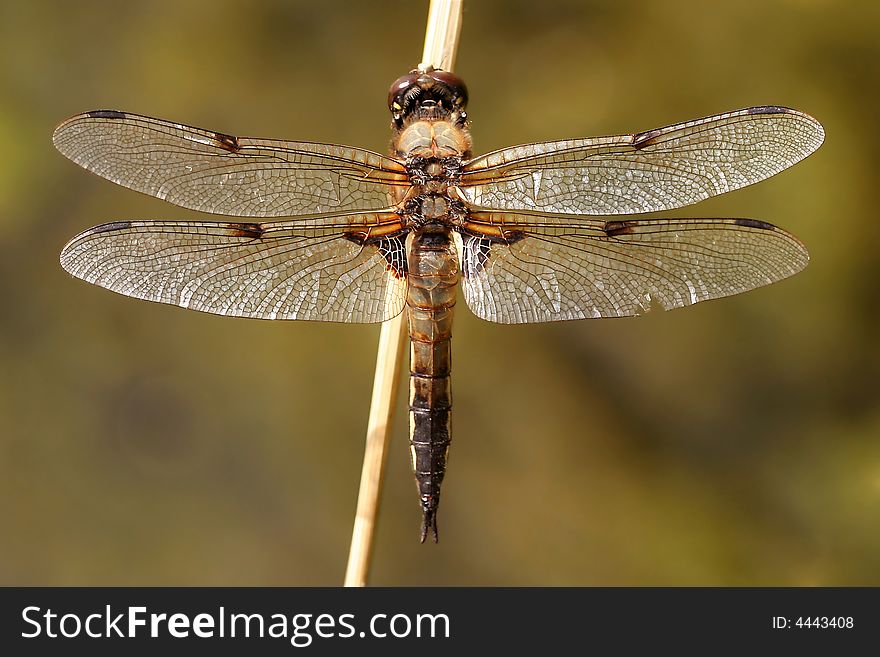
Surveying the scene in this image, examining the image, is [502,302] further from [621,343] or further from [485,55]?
[485,55]

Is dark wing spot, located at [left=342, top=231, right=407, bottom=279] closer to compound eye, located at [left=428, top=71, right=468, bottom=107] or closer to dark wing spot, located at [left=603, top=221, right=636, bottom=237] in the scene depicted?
compound eye, located at [left=428, top=71, right=468, bottom=107]

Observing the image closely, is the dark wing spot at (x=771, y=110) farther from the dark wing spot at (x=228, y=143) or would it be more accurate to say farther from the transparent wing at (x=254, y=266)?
the dark wing spot at (x=228, y=143)

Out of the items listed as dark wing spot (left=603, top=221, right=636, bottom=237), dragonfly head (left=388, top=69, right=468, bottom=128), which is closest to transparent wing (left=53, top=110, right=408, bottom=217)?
dragonfly head (left=388, top=69, right=468, bottom=128)

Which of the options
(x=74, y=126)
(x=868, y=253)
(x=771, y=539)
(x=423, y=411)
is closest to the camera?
(x=74, y=126)

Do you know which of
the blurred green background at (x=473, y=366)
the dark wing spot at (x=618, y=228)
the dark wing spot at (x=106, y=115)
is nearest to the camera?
the dark wing spot at (x=106, y=115)

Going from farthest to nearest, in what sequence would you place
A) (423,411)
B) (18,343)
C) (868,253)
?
(18,343)
(868,253)
(423,411)

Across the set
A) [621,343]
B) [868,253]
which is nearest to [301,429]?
[621,343]

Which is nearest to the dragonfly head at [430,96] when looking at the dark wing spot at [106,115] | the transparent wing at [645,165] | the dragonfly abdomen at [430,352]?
the transparent wing at [645,165]
